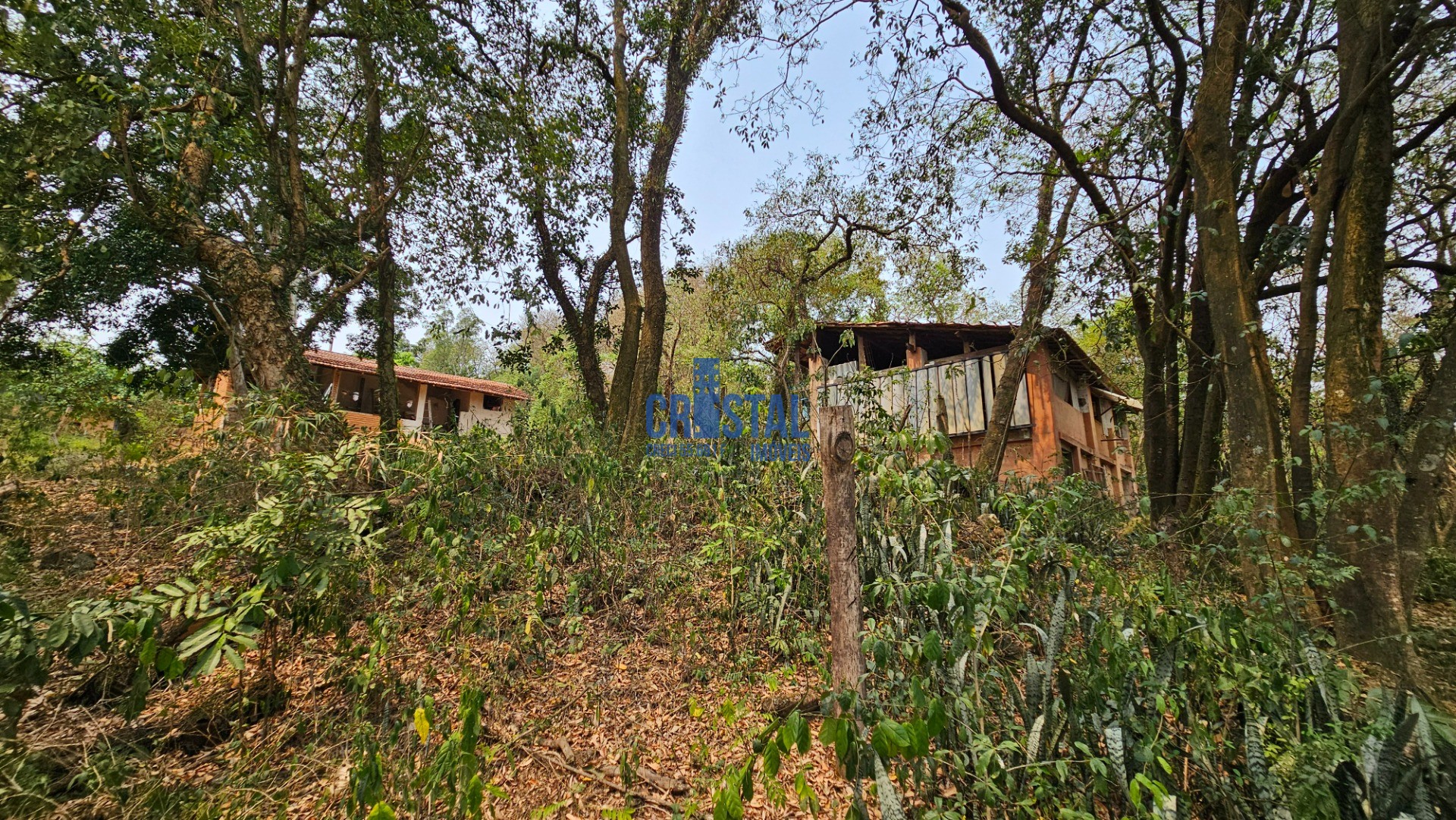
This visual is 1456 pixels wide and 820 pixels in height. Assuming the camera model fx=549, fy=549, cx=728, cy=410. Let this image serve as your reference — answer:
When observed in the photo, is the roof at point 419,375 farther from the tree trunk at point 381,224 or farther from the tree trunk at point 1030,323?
the tree trunk at point 1030,323

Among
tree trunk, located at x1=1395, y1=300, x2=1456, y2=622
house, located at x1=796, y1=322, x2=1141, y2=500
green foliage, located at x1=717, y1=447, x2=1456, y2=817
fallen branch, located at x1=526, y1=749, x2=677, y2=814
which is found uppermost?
house, located at x1=796, y1=322, x2=1141, y2=500

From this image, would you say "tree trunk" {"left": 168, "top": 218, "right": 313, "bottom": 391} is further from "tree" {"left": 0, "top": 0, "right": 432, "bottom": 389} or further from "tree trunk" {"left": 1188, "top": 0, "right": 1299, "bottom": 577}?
"tree trunk" {"left": 1188, "top": 0, "right": 1299, "bottom": 577}

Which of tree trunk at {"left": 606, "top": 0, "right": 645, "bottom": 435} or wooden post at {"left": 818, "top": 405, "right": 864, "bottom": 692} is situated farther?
tree trunk at {"left": 606, "top": 0, "right": 645, "bottom": 435}

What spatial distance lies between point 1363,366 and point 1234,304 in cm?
Result: 79

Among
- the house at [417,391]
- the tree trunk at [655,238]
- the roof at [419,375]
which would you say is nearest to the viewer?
the tree trunk at [655,238]

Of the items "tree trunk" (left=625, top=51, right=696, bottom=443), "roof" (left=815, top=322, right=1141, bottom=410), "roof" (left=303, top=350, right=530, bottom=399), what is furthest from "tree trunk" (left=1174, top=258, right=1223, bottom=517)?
"roof" (left=303, top=350, right=530, bottom=399)

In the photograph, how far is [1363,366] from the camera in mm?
3555

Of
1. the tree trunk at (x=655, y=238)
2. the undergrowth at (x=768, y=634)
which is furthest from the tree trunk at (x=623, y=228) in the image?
the undergrowth at (x=768, y=634)

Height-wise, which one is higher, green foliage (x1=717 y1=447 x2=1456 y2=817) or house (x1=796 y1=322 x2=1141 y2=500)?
house (x1=796 y1=322 x2=1141 y2=500)

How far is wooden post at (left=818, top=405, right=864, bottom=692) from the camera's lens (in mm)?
2488

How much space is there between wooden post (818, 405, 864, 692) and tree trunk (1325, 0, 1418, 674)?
109 inches

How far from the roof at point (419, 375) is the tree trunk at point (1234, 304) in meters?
15.2

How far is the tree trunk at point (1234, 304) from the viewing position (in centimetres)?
355

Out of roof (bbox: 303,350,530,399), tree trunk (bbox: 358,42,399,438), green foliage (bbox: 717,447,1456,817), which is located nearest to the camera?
green foliage (bbox: 717,447,1456,817)
